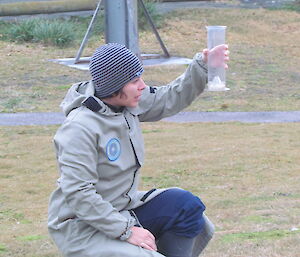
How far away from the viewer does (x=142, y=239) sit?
10.8 ft

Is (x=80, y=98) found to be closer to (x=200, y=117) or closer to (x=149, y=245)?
(x=149, y=245)

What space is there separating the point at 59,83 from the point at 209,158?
535 cm

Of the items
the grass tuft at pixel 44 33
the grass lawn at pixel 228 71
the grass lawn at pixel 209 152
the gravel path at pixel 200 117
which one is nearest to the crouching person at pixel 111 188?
the grass lawn at pixel 209 152

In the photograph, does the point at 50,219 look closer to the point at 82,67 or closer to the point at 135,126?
the point at 135,126

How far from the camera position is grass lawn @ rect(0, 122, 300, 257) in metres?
4.86

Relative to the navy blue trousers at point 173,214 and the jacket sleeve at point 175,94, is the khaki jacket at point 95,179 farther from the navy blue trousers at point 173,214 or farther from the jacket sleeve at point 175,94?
the jacket sleeve at point 175,94

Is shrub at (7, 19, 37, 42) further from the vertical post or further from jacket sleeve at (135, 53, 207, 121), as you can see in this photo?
jacket sleeve at (135, 53, 207, 121)

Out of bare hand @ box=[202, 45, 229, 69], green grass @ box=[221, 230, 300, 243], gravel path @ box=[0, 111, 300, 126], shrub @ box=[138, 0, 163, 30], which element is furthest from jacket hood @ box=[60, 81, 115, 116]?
shrub @ box=[138, 0, 163, 30]

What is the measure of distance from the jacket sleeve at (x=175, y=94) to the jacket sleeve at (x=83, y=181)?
603mm

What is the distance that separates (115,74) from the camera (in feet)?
11.0

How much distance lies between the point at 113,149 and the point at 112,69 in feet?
1.16

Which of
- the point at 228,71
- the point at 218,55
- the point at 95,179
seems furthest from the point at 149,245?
the point at 228,71

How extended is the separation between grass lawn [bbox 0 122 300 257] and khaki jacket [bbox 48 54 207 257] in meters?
1.32

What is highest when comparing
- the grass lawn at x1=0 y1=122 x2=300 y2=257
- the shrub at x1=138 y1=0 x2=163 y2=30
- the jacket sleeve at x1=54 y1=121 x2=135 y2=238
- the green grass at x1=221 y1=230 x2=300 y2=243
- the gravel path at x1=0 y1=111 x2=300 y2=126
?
the jacket sleeve at x1=54 y1=121 x2=135 y2=238
